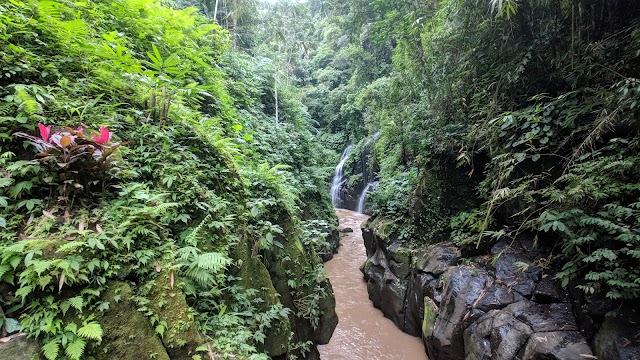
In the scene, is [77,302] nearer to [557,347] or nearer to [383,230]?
[557,347]

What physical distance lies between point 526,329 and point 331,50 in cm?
3269

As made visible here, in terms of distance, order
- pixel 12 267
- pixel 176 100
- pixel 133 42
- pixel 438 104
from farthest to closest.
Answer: pixel 438 104 < pixel 133 42 < pixel 176 100 < pixel 12 267

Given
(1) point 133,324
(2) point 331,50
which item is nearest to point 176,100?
(1) point 133,324

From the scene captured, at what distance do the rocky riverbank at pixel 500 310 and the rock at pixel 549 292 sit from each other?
0.04 feet

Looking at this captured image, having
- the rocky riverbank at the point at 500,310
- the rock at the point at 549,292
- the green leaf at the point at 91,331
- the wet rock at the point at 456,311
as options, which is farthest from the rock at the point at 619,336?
the green leaf at the point at 91,331

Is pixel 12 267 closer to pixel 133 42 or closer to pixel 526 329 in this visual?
pixel 133 42

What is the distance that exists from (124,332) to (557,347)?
513cm

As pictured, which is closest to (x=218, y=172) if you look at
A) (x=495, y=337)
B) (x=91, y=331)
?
(x=91, y=331)

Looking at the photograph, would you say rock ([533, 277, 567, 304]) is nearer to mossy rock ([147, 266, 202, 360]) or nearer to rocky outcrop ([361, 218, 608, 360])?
rocky outcrop ([361, 218, 608, 360])

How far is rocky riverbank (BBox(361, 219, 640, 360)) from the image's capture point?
3660mm

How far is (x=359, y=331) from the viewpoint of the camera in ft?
22.9

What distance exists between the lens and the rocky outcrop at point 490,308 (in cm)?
388

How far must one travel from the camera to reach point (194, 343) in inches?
87.4

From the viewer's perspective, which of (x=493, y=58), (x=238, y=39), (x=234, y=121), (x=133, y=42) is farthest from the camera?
(x=238, y=39)
